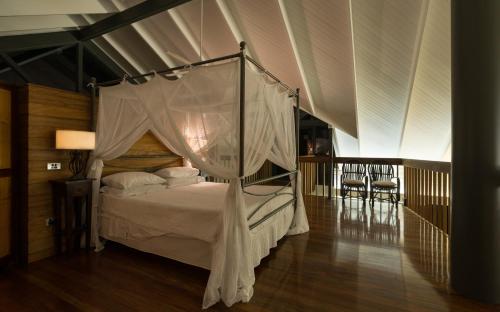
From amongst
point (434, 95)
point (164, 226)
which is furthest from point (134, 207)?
point (434, 95)

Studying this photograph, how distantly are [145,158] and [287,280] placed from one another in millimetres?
3068

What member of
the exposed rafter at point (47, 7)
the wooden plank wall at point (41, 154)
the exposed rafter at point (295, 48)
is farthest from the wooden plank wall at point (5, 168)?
the exposed rafter at point (295, 48)

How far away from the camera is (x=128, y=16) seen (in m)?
3.86

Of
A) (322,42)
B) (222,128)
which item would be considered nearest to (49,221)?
(222,128)

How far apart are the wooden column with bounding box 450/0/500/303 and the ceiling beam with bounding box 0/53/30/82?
5912mm

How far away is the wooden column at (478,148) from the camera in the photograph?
7.02 ft

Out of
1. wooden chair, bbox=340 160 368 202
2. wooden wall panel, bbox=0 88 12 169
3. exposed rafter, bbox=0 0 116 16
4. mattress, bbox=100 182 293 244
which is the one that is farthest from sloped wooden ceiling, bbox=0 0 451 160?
mattress, bbox=100 182 293 244

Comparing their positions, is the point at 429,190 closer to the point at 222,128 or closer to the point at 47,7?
the point at 222,128

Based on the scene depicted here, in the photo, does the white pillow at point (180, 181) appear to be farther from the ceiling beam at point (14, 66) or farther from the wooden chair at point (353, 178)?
the wooden chair at point (353, 178)

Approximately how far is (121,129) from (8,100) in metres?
1.17

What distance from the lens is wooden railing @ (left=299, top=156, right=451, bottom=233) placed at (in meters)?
3.97

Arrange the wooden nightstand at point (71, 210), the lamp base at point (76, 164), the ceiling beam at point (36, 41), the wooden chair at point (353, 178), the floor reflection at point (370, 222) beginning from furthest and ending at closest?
1. the wooden chair at point (353, 178)
2. the floor reflection at point (370, 222)
3. the ceiling beam at point (36, 41)
4. the lamp base at point (76, 164)
5. the wooden nightstand at point (71, 210)

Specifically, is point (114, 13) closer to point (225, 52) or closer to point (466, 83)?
point (225, 52)

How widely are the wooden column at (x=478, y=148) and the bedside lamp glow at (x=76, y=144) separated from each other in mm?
3938
